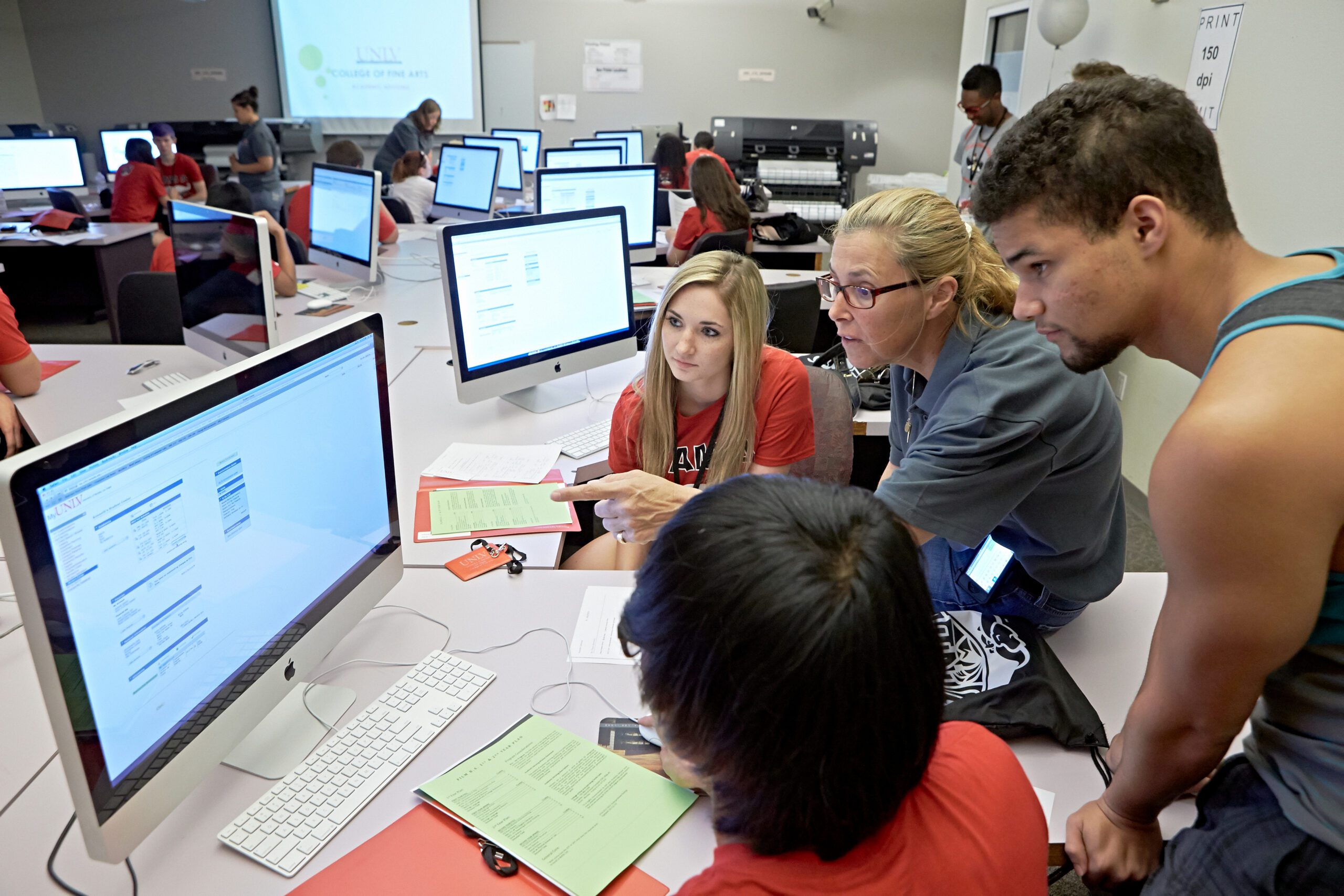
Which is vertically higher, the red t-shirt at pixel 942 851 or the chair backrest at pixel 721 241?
the chair backrest at pixel 721 241

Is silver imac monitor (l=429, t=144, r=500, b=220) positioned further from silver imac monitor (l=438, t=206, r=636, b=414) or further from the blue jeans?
the blue jeans

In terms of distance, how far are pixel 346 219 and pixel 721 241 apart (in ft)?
5.61

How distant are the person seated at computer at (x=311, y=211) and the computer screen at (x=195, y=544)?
2498 millimetres

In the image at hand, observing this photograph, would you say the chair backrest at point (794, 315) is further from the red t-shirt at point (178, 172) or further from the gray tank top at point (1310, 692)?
the red t-shirt at point (178, 172)

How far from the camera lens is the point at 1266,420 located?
0.71 metres

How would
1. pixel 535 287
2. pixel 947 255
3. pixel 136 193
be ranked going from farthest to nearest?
pixel 136 193 → pixel 535 287 → pixel 947 255

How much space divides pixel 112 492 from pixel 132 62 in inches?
335

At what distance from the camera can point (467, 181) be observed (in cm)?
478

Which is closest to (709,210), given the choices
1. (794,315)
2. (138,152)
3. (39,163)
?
(794,315)

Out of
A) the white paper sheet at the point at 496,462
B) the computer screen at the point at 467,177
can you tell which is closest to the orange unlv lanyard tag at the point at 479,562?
the white paper sheet at the point at 496,462

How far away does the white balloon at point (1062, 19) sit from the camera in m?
4.09

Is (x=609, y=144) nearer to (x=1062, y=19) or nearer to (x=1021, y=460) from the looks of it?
(x=1062, y=19)

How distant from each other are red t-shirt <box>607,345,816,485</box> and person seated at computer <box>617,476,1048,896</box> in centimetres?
123

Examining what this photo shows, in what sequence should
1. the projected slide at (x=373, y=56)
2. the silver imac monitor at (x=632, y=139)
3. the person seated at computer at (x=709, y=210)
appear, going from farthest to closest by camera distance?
the projected slide at (x=373, y=56) < the silver imac monitor at (x=632, y=139) < the person seated at computer at (x=709, y=210)
